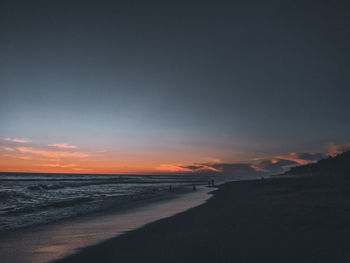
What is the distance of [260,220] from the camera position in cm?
965

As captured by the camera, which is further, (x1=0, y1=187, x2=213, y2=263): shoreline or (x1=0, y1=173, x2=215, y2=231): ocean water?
(x1=0, y1=173, x2=215, y2=231): ocean water

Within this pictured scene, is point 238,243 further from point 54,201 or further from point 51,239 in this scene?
point 54,201

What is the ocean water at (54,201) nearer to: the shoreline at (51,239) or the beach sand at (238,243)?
the shoreline at (51,239)

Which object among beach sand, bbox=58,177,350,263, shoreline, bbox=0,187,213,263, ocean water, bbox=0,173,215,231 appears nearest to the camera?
beach sand, bbox=58,177,350,263

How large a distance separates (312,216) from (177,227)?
5.97 meters

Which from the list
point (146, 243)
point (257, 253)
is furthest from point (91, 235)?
point (257, 253)

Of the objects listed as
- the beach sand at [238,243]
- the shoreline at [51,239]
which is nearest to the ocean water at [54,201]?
the shoreline at [51,239]

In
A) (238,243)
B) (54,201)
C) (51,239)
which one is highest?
(238,243)

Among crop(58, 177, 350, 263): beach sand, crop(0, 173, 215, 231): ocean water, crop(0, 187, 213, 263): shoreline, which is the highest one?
crop(58, 177, 350, 263): beach sand

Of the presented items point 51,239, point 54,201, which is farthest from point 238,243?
point 54,201

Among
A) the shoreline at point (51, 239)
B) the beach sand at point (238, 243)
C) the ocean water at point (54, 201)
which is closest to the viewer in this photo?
the beach sand at point (238, 243)

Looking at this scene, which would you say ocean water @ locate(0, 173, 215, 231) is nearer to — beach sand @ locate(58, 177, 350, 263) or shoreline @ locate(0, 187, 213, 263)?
shoreline @ locate(0, 187, 213, 263)

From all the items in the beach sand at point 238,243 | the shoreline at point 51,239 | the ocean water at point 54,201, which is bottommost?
the ocean water at point 54,201

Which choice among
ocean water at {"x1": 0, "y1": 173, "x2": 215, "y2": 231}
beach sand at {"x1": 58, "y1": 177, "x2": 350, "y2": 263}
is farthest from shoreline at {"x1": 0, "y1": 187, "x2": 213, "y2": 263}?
ocean water at {"x1": 0, "y1": 173, "x2": 215, "y2": 231}
